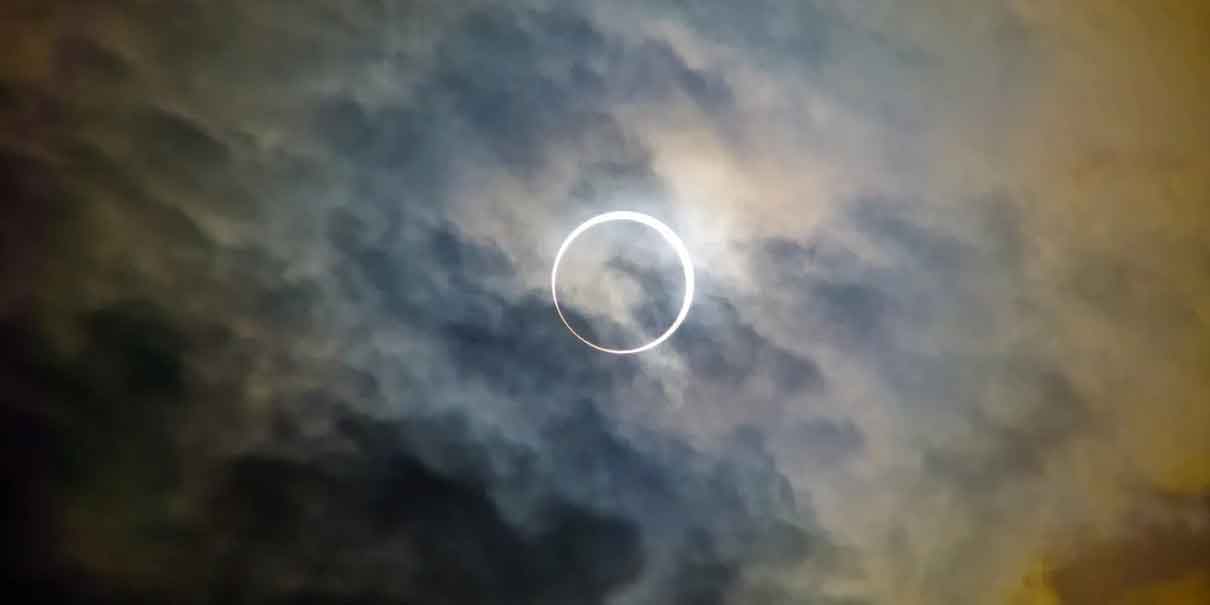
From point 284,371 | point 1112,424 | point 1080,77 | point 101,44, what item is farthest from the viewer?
point 1112,424

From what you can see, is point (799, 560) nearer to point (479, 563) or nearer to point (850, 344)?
point (850, 344)

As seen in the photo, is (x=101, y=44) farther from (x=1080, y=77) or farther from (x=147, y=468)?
(x=1080, y=77)

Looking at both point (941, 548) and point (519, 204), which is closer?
point (519, 204)

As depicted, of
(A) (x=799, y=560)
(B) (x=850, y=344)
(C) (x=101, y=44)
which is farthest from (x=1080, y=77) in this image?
(C) (x=101, y=44)

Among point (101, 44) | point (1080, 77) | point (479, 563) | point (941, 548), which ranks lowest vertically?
point (479, 563)

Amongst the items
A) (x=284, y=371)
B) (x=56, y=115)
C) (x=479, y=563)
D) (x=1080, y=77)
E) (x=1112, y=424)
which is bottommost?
(x=479, y=563)

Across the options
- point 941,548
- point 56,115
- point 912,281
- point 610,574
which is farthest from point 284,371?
point 941,548

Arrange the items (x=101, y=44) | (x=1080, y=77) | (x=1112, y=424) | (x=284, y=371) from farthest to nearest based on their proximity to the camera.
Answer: (x=1112, y=424)
(x=284, y=371)
(x=1080, y=77)
(x=101, y=44)

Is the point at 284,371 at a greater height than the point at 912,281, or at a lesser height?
lesser

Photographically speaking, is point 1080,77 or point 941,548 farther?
point 941,548
